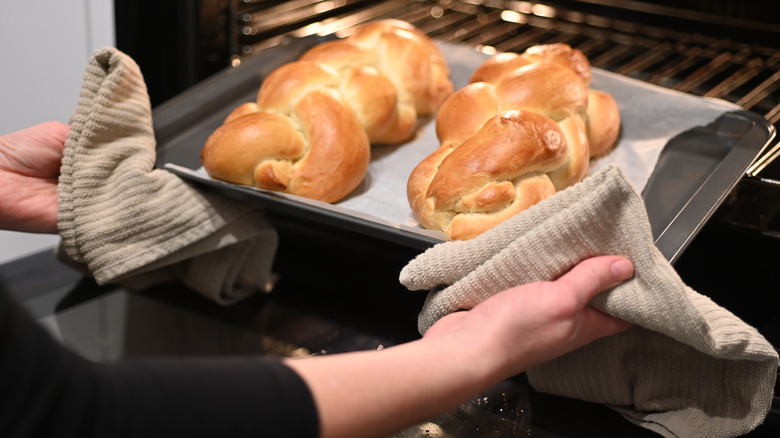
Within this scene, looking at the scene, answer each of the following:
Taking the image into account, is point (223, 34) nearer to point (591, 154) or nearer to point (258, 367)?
point (591, 154)

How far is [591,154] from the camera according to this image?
97 cm

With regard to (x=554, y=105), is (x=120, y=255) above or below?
below

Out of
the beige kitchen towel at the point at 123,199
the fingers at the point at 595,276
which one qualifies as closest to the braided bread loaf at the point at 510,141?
the fingers at the point at 595,276

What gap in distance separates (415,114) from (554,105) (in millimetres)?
226

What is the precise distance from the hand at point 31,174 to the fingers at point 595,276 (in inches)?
26.1

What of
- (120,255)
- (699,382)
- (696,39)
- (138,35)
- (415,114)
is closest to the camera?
(699,382)

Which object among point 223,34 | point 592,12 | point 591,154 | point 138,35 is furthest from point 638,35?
point 138,35

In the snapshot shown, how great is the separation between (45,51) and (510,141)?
0.80 meters

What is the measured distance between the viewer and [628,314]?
648mm

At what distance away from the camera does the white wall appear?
112 centimetres

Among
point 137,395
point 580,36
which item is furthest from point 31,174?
point 580,36

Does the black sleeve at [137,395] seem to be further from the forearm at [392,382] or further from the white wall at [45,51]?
the white wall at [45,51]

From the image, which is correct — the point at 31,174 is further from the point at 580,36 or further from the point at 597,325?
the point at 580,36

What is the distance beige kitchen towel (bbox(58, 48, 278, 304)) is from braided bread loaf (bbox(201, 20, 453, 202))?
6cm
